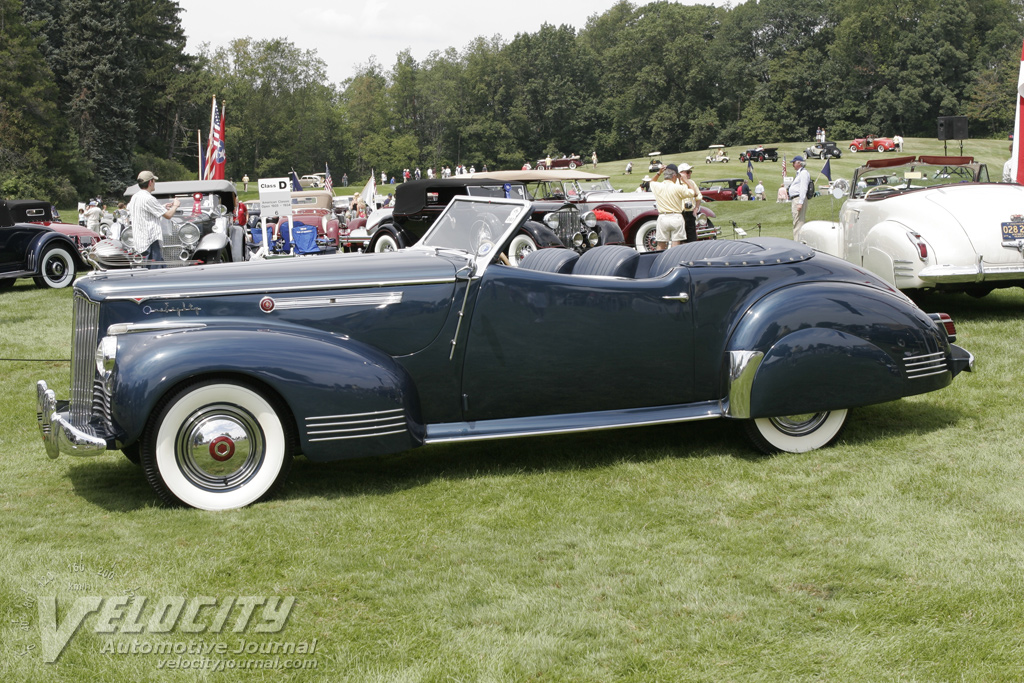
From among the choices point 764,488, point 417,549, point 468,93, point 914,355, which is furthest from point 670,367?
point 468,93

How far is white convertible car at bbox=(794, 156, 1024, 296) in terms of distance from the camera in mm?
8836

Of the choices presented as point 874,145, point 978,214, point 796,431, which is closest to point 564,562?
point 796,431

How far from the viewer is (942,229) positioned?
898cm

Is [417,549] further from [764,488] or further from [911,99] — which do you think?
[911,99]

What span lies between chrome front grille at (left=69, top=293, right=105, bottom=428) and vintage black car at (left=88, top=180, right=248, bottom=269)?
1001cm

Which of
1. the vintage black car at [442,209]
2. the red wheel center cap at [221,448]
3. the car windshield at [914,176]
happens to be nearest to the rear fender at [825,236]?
the car windshield at [914,176]

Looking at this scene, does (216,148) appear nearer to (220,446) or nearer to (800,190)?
(800,190)

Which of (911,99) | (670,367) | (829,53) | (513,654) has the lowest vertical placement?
(513,654)

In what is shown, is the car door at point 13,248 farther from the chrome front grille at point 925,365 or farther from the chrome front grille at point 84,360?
the chrome front grille at point 925,365

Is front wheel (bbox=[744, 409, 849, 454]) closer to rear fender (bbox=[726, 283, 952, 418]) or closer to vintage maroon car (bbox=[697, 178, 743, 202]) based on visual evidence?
rear fender (bbox=[726, 283, 952, 418])

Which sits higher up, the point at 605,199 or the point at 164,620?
the point at 605,199

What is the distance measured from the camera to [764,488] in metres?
4.92

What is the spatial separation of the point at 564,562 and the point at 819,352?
221cm

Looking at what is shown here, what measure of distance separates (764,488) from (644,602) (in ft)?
5.31
